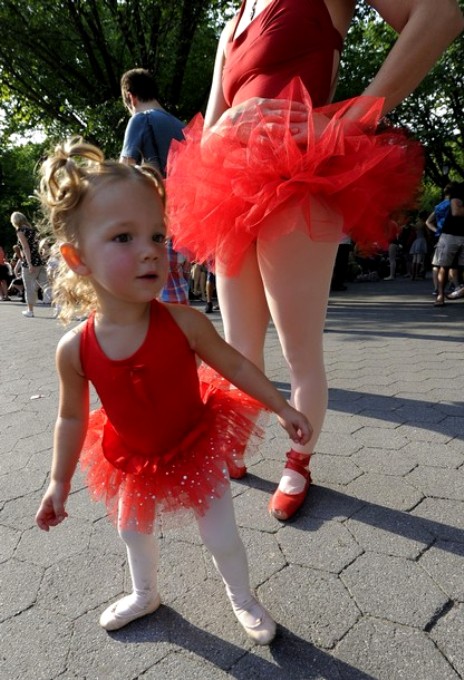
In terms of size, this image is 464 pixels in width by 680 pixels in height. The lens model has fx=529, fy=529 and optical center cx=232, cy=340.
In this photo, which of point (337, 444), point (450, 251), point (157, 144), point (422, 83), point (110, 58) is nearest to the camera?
point (337, 444)

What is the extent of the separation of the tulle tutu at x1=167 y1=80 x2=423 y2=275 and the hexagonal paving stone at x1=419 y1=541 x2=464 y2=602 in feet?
3.53

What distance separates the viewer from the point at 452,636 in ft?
4.59

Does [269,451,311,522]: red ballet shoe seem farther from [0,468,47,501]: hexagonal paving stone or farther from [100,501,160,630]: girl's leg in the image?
[0,468,47,501]: hexagonal paving stone

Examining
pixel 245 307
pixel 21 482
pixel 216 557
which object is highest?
pixel 245 307

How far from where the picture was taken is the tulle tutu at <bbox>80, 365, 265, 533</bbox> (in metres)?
1.46

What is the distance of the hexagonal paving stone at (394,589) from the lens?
1493mm

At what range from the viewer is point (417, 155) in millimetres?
1907

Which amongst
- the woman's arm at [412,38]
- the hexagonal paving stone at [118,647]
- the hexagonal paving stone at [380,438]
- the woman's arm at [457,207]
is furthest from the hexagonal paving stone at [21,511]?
the woman's arm at [457,207]

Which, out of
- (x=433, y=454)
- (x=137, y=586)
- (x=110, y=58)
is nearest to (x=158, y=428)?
(x=137, y=586)

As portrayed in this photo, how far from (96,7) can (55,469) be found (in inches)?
524

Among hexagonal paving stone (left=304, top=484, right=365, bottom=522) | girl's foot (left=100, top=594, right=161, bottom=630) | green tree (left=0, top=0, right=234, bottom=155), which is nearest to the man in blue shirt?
hexagonal paving stone (left=304, top=484, right=365, bottom=522)

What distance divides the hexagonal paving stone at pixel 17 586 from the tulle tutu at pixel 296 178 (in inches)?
50.7

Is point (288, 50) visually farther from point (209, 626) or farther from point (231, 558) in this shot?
point (209, 626)

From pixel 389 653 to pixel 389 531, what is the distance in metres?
0.56
